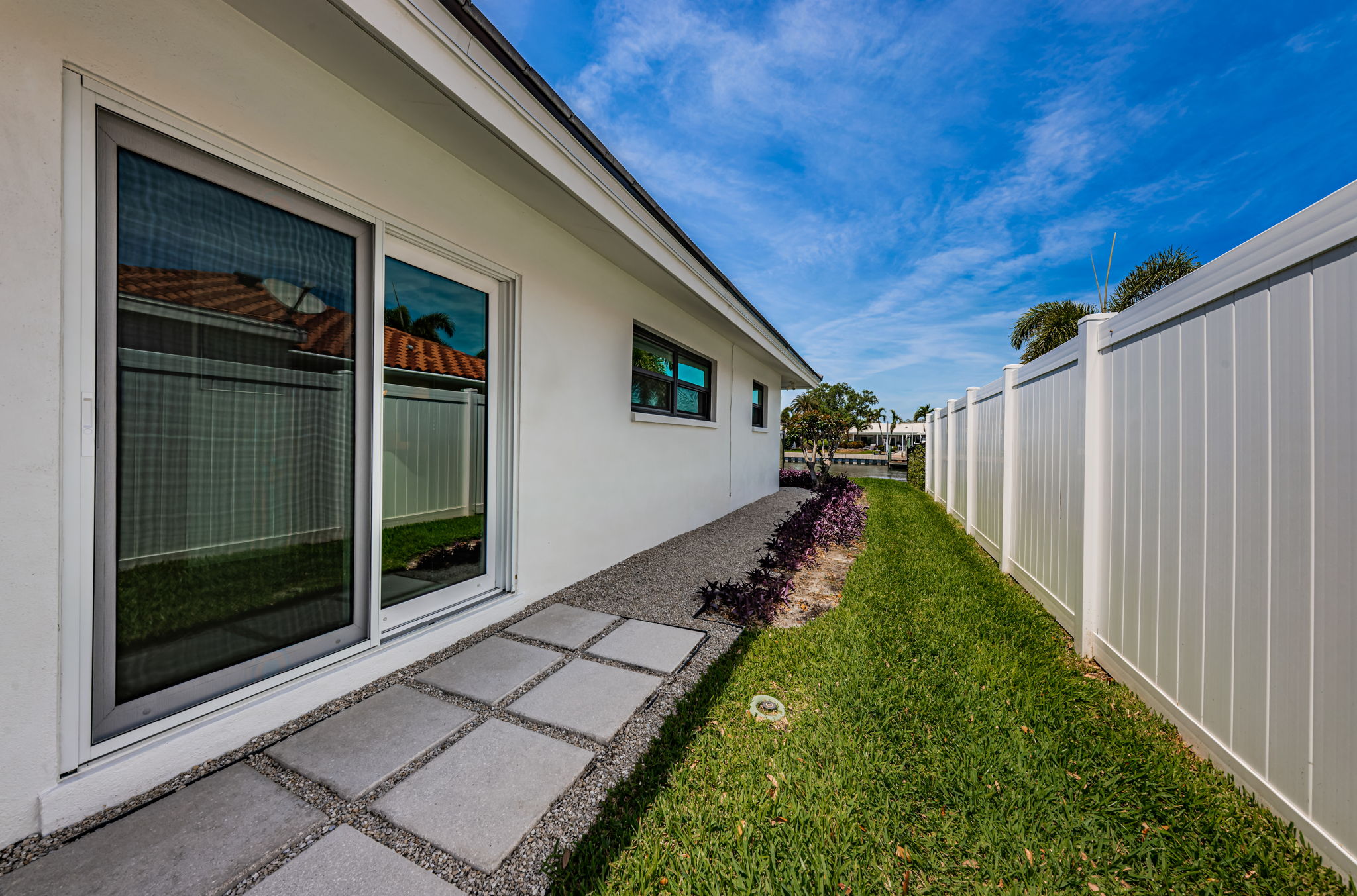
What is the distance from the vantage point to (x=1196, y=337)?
1865mm

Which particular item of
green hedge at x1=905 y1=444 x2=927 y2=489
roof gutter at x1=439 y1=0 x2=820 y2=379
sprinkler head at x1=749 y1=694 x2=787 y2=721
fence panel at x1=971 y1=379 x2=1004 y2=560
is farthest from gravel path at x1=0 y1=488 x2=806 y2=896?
green hedge at x1=905 y1=444 x2=927 y2=489

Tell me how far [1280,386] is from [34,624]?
3846mm

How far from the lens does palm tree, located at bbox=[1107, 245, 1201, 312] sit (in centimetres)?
1377

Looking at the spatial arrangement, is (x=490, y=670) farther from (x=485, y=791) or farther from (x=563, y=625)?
(x=485, y=791)

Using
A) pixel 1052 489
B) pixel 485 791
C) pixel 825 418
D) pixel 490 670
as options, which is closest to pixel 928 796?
pixel 485 791

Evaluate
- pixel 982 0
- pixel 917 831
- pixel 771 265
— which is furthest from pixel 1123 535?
pixel 771 265

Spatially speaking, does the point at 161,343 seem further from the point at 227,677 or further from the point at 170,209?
the point at 227,677

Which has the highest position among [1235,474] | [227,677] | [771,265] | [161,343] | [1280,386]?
[771,265]

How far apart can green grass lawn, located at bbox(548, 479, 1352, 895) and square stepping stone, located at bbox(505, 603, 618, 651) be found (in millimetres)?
878

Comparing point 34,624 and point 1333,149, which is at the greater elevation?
point 1333,149

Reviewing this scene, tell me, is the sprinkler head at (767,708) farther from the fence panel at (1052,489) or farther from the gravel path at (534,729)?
the fence panel at (1052,489)

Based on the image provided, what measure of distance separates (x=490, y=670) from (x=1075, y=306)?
21580mm

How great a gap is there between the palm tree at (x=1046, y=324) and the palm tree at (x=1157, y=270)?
140 centimetres

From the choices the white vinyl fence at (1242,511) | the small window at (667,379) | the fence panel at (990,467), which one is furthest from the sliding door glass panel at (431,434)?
the fence panel at (990,467)
